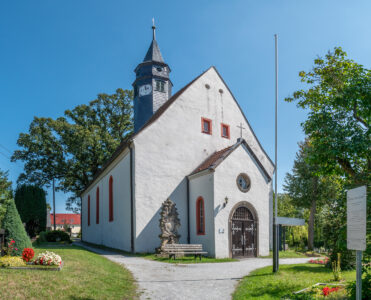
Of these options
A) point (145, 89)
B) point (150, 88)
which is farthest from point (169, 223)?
point (145, 89)

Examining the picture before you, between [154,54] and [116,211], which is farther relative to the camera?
[154,54]

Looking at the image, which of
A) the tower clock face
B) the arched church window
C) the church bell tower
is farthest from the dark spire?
the tower clock face

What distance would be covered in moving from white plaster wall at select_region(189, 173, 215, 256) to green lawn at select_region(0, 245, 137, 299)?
25.4ft

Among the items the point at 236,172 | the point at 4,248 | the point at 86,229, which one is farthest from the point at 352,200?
the point at 86,229

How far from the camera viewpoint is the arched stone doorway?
18.5 m

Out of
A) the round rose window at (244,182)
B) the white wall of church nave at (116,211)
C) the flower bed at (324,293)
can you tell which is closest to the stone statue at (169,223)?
the white wall of church nave at (116,211)

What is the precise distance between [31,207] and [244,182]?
26711 millimetres

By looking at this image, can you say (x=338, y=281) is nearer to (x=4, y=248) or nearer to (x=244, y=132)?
(x=4, y=248)

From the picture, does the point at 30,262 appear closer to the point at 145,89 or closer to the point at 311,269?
the point at 311,269

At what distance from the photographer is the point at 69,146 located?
3669cm

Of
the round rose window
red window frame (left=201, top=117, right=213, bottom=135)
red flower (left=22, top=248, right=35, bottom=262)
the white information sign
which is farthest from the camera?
red window frame (left=201, top=117, right=213, bottom=135)

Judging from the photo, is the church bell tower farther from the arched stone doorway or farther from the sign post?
the sign post

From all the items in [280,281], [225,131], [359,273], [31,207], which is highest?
[225,131]

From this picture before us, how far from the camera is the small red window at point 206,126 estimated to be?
889 inches
